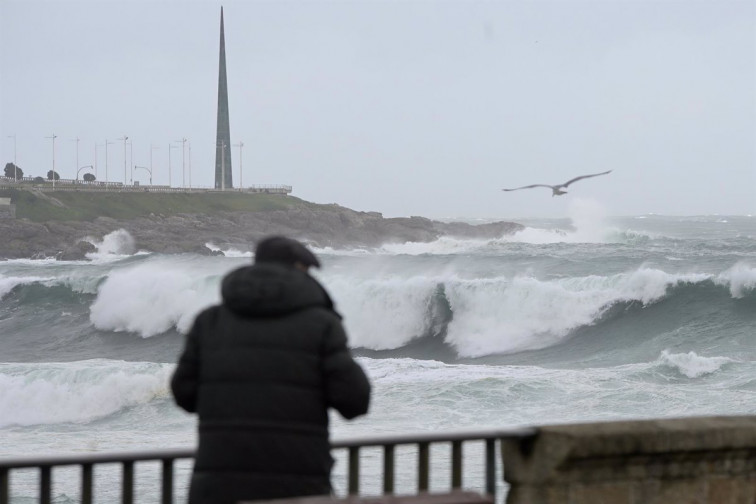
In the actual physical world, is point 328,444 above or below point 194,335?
below

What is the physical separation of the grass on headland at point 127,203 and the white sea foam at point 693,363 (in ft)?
230

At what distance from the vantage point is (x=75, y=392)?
20.6m

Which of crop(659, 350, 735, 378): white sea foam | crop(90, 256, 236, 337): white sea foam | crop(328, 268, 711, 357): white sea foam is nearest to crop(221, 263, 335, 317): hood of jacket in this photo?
crop(659, 350, 735, 378): white sea foam

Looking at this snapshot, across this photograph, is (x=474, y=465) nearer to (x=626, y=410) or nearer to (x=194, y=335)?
(x=626, y=410)

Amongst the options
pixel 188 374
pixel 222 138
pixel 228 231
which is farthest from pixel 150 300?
pixel 222 138

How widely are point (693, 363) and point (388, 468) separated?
61.8 ft

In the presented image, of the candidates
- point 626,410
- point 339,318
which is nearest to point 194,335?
point 339,318

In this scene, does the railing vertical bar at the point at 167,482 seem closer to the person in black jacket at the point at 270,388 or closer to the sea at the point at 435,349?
the person in black jacket at the point at 270,388

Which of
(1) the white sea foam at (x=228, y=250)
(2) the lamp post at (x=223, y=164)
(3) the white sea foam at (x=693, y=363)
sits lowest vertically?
(3) the white sea foam at (x=693, y=363)

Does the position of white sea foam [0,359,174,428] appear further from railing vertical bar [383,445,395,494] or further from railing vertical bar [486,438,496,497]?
railing vertical bar [383,445,395,494]

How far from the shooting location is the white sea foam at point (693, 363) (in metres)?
21.6

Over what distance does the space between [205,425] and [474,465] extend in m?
9.94

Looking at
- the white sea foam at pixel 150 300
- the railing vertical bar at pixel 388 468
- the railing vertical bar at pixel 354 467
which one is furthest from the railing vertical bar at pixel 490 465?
the white sea foam at pixel 150 300

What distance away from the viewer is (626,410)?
18.3 meters
